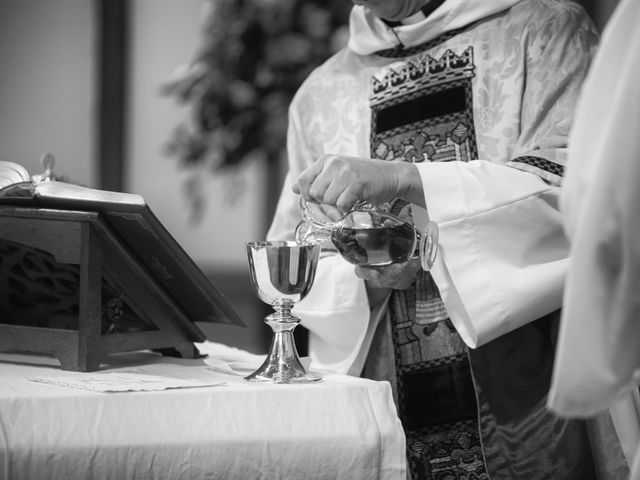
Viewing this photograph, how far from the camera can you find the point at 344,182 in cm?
139

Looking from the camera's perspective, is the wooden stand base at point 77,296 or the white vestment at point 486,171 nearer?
→ the wooden stand base at point 77,296

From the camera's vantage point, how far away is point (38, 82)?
5293 millimetres

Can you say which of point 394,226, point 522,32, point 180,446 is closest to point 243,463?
point 180,446

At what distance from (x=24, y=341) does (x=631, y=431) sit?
969 millimetres

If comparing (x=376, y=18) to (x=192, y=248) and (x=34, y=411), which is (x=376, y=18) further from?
(x=192, y=248)

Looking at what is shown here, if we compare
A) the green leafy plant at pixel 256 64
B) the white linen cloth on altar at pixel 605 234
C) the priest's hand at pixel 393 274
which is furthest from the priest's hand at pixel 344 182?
the green leafy plant at pixel 256 64

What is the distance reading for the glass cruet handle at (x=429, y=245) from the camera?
1.46 meters

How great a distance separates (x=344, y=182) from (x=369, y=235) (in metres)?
0.09

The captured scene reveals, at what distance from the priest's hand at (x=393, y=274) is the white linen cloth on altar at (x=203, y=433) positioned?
0.33 meters

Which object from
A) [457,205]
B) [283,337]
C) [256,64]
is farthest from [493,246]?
[256,64]

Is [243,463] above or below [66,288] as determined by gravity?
below

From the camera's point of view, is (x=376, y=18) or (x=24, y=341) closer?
(x=24, y=341)

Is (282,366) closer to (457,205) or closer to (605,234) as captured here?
(457,205)

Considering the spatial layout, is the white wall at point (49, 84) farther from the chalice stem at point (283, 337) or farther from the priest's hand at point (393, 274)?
the chalice stem at point (283, 337)
